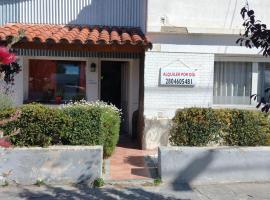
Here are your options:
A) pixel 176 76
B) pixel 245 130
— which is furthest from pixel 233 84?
pixel 245 130

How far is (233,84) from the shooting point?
456 inches

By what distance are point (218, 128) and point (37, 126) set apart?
329 cm

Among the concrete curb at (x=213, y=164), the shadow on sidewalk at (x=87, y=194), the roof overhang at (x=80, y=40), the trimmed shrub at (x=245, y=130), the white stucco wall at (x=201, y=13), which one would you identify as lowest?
the shadow on sidewalk at (x=87, y=194)

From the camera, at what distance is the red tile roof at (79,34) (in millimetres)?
10297

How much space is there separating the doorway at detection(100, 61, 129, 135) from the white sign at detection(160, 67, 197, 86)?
7.76 ft

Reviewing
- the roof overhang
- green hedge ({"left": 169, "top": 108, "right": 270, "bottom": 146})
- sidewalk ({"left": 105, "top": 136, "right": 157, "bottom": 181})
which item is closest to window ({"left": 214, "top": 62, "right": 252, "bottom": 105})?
the roof overhang

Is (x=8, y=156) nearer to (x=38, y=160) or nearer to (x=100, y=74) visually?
(x=38, y=160)

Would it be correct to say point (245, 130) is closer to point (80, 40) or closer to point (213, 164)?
point (213, 164)

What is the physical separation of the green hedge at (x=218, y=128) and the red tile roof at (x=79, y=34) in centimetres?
256

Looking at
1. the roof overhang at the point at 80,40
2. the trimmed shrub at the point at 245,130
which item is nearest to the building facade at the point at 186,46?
the roof overhang at the point at 80,40

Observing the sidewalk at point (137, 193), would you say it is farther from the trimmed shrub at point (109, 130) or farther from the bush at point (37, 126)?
the trimmed shrub at point (109, 130)

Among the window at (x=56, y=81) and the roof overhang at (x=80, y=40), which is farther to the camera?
the window at (x=56, y=81)

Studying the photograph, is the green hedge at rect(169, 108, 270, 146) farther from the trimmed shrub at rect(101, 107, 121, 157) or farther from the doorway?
the doorway

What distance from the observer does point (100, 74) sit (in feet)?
41.6
